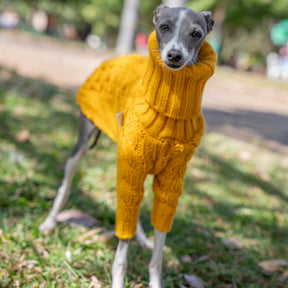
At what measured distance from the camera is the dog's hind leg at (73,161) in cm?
275

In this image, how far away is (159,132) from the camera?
1980mm

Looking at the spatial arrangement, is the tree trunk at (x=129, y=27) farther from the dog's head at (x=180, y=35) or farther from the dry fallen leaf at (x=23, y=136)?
the dog's head at (x=180, y=35)

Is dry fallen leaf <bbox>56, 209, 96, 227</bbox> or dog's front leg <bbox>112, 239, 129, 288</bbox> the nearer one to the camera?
dog's front leg <bbox>112, 239, 129, 288</bbox>

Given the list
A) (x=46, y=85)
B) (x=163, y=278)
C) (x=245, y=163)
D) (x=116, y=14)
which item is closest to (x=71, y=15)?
(x=116, y=14)

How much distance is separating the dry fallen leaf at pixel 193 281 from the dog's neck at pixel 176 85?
4.46 feet

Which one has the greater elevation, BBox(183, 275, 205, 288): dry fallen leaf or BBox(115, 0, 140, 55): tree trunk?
BBox(115, 0, 140, 55): tree trunk

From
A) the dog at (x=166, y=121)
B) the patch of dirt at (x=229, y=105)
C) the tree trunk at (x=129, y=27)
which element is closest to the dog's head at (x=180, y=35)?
the dog at (x=166, y=121)

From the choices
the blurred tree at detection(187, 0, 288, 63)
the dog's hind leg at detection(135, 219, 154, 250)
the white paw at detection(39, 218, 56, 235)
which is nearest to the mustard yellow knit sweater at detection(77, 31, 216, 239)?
the dog's hind leg at detection(135, 219, 154, 250)

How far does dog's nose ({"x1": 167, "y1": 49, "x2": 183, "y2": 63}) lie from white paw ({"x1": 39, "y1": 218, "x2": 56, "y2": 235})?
72.6 inches

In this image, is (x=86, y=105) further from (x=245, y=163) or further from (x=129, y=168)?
(x=245, y=163)

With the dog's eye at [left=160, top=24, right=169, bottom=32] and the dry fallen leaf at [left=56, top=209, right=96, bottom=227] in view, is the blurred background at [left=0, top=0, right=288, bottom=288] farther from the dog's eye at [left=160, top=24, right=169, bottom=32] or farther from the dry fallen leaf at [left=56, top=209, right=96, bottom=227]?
the dog's eye at [left=160, top=24, right=169, bottom=32]

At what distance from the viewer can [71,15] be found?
31.9 meters

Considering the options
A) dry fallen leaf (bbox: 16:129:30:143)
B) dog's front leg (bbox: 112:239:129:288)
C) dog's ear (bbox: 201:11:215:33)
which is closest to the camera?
dog's ear (bbox: 201:11:215:33)

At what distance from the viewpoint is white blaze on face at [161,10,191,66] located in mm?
1793
